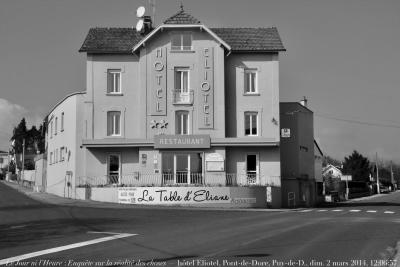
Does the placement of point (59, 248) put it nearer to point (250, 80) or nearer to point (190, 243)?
point (190, 243)

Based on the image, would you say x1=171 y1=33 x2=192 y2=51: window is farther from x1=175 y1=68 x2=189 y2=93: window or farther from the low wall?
the low wall

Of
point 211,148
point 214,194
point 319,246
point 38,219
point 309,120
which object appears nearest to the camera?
point 319,246

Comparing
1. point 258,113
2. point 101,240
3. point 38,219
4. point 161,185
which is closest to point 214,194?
point 161,185

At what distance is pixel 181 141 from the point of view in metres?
36.4

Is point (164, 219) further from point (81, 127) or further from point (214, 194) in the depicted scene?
point (81, 127)

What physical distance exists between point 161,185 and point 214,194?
3.33 metres

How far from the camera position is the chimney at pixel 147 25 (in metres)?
40.6

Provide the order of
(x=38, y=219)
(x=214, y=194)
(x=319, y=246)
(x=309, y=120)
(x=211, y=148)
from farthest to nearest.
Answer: (x=309, y=120)
(x=211, y=148)
(x=214, y=194)
(x=38, y=219)
(x=319, y=246)

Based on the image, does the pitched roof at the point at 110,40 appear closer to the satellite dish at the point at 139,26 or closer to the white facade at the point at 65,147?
the satellite dish at the point at 139,26

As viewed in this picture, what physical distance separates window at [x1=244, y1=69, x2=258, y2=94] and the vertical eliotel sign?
2486mm

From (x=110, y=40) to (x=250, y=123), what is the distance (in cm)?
1102

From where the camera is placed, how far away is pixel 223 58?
3778 centimetres

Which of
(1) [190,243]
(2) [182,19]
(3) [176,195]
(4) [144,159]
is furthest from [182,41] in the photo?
(1) [190,243]

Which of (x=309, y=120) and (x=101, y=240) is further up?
(x=309, y=120)
